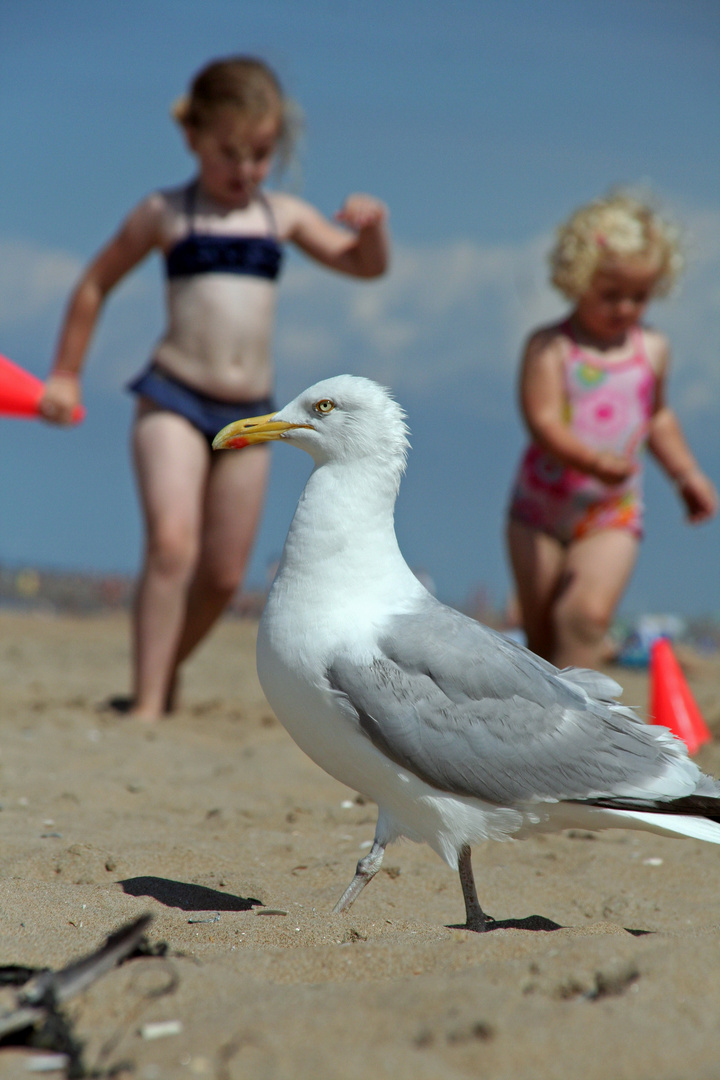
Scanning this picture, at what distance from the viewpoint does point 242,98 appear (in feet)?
19.4

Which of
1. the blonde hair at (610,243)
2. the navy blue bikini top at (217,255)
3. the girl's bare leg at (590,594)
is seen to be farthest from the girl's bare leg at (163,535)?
Answer: the blonde hair at (610,243)

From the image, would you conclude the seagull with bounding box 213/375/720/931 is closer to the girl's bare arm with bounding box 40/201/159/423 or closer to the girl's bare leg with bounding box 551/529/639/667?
the girl's bare leg with bounding box 551/529/639/667

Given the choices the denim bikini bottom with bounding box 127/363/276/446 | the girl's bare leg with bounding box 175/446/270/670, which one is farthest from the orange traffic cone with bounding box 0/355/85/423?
the girl's bare leg with bounding box 175/446/270/670

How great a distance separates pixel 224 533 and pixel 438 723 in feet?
12.4

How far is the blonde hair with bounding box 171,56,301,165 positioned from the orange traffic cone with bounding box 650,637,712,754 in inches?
148

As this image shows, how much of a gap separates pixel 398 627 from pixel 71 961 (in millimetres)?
1113

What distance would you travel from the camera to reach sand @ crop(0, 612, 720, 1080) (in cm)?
162

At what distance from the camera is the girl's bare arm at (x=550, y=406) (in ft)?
18.5

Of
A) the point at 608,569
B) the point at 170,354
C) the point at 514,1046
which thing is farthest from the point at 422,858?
the point at 170,354

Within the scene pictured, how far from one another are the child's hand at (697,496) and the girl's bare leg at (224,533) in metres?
2.61

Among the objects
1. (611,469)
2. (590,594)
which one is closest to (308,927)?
(611,469)

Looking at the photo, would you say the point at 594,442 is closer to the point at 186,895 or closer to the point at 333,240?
the point at 333,240

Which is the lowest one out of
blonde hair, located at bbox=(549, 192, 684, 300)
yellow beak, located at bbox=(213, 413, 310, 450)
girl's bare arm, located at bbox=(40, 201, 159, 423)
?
yellow beak, located at bbox=(213, 413, 310, 450)

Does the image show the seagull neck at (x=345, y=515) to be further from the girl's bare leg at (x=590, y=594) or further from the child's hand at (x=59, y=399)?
the child's hand at (x=59, y=399)
